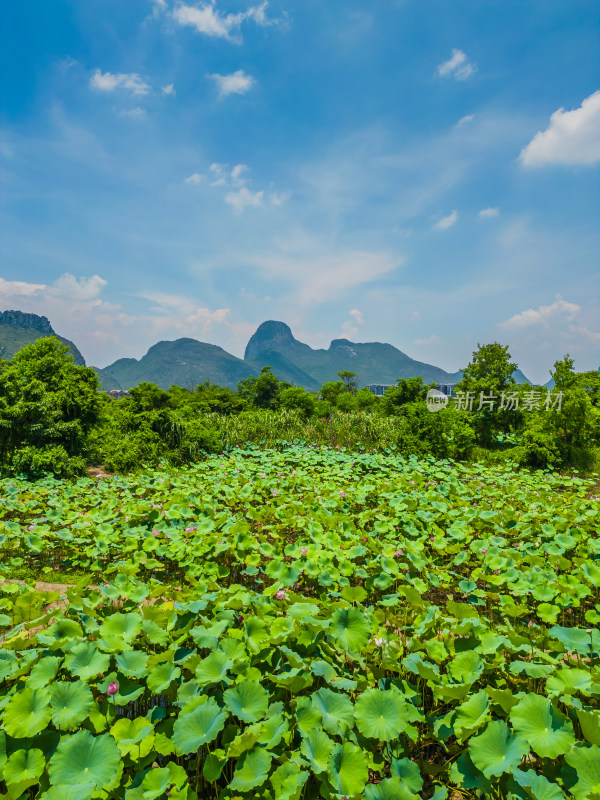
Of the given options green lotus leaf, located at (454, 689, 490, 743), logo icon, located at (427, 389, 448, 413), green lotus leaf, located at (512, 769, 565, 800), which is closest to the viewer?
green lotus leaf, located at (512, 769, 565, 800)

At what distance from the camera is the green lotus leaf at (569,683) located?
170cm

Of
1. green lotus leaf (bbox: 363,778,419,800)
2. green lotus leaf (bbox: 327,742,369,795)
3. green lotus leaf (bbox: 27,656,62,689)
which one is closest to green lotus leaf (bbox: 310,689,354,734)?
green lotus leaf (bbox: 327,742,369,795)

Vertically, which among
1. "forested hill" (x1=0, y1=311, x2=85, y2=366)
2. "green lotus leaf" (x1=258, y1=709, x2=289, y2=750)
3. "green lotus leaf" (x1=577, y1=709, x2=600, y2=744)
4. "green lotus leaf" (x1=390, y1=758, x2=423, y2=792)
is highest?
"forested hill" (x1=0, y1=311, x2=85, y2=366)

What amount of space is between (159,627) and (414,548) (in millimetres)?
2419

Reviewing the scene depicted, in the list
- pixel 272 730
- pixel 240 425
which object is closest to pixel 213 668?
pixel 272 730

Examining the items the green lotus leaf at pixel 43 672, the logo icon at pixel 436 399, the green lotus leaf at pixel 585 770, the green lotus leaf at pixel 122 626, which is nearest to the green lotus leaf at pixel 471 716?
the green lotus leaf at pixel 585 770

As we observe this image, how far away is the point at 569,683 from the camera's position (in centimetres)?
175

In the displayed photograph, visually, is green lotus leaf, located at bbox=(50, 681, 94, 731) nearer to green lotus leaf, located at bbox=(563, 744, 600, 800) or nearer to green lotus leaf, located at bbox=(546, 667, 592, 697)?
green lotus leaf, located at bbox=(563, 744, 600, 800)

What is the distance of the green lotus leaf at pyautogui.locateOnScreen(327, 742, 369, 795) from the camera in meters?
1.36

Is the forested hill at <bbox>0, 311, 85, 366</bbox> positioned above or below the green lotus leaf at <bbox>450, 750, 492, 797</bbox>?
above

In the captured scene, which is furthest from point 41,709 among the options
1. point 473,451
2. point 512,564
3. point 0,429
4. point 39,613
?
point 473,451

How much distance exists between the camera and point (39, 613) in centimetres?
260

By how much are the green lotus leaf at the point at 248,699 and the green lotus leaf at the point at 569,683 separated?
1288 mm

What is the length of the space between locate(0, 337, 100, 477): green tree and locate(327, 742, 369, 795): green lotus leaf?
7.85 m
